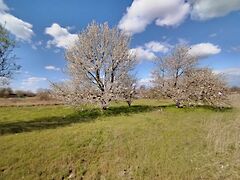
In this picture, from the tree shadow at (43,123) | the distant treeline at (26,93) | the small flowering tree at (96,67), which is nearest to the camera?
the tree shadow at (43,123)

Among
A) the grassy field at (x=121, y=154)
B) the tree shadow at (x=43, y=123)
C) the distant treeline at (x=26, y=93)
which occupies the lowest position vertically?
the grassy field at (x=121, y=154)

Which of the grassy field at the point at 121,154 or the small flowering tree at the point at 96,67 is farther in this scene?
the small flowering tree at the point at 96,67

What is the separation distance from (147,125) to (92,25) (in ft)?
52.3

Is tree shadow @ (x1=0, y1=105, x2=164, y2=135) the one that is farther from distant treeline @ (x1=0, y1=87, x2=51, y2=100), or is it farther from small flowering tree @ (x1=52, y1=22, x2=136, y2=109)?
distant treeline @ (x1=0, y1=87, x2=51, y2=100)

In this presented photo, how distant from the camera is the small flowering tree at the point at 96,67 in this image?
959 inches

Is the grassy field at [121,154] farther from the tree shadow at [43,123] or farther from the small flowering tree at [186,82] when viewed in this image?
the small flowering tree at [186,82]

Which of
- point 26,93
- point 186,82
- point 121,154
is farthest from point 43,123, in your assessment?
point 26,93

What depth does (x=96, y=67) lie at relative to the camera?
24.2m

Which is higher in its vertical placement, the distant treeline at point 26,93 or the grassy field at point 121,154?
the distant treeline at point 26,93

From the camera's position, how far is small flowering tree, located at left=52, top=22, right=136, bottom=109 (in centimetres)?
2436

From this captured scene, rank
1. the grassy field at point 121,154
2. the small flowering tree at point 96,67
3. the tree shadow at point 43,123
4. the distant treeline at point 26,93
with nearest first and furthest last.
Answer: the grassy field at point 121,154
the tree shadow at point 43,123
the small flowering tree at point 96,67
the distant treeline at point 26,93

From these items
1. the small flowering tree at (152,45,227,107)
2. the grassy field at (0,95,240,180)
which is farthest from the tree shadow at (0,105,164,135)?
the small flowering tree at (152,45,227,107)

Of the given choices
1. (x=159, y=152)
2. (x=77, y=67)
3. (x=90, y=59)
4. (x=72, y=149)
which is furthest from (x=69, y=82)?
(x=159, y=152)

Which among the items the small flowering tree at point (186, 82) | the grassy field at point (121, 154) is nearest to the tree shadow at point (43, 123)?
the grassy field at point (121, 154)
